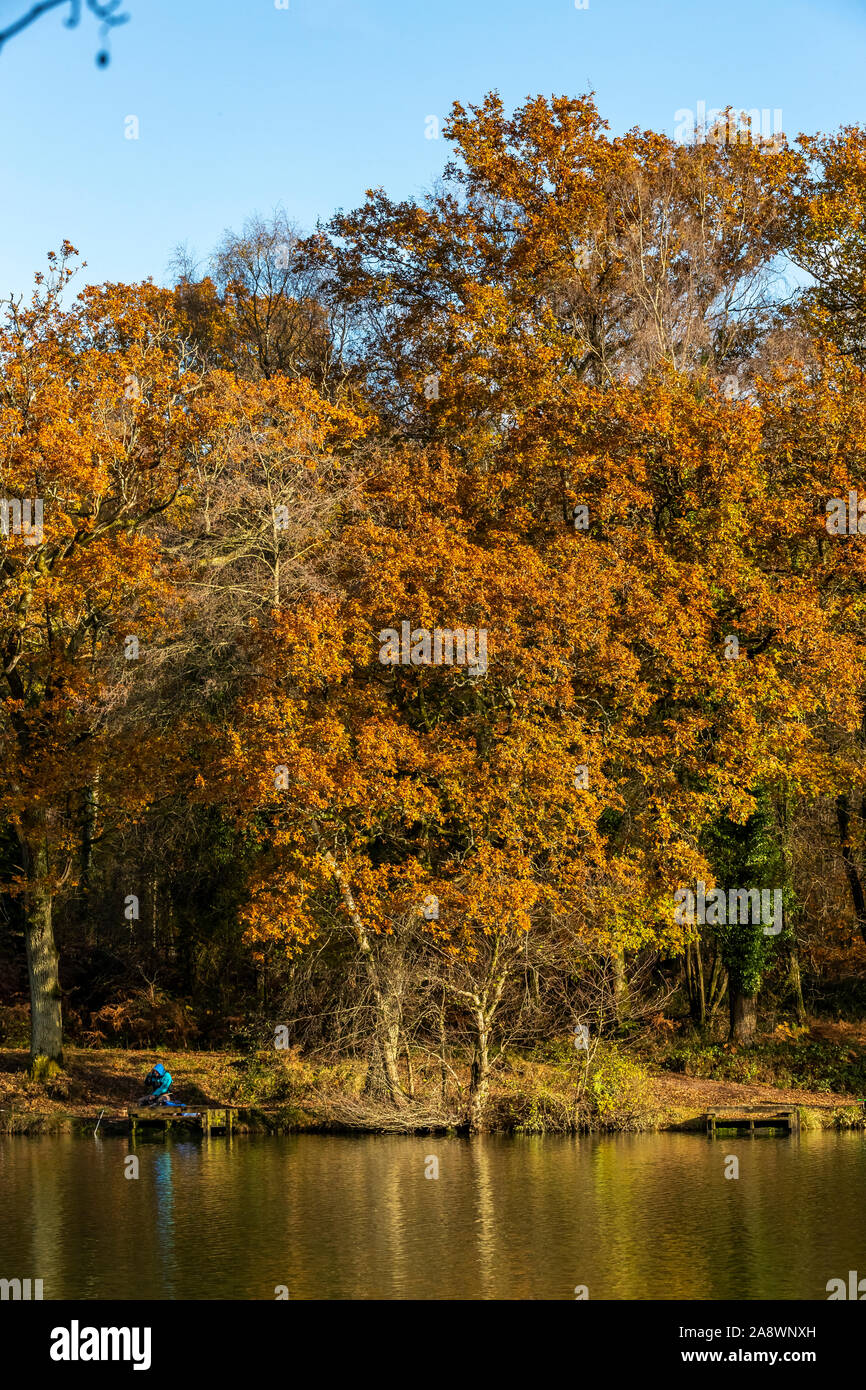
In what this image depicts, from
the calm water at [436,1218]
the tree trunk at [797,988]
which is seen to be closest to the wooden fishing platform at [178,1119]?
the calm water at [436,1218]

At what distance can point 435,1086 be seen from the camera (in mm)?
26516

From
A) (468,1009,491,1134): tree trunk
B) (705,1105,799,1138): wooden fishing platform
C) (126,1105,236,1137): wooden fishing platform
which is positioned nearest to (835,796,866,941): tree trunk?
(705,1105,799,1138): wooden fishing platform

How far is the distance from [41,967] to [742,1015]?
1468 centimetres

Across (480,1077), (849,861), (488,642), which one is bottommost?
(480,1077)

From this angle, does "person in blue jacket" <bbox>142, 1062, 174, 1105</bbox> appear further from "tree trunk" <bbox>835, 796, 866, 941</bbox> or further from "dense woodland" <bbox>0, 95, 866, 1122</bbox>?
"tree trunk" <bbox>835, 796, 866, 941</bbox>

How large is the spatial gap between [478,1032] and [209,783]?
653 centimetres

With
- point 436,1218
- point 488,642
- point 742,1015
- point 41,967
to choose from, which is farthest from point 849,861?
point 436,1218

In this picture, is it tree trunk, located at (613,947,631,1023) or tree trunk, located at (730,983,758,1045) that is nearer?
tree trunk, located at (613,947,631,1023)

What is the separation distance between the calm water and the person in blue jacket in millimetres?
965

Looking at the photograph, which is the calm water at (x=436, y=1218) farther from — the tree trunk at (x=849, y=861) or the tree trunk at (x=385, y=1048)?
the tree trunk at (x=849, y=861)

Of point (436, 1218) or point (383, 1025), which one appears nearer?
point (436, 1218)

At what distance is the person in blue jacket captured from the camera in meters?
26.7

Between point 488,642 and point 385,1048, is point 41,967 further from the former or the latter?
Answer: point 488,642

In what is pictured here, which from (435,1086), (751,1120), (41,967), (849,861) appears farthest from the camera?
(849,861)
